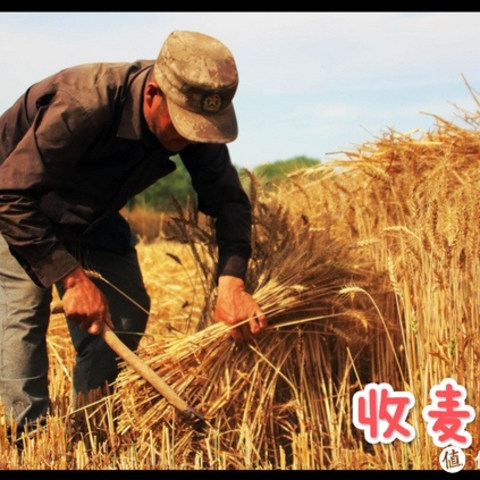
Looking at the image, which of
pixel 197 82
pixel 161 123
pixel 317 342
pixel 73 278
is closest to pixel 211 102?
pixel 197 82

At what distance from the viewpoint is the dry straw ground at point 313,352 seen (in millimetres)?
2834

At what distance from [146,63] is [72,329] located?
104 centimetres

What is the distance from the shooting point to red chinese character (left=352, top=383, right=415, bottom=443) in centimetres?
274

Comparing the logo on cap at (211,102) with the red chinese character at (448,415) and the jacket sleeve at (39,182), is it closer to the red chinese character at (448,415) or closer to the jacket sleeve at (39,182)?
the jacket sleeve at (39,182)

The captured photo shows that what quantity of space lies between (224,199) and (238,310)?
45 cm

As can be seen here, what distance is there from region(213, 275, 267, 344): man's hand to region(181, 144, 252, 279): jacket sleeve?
0.23 ft

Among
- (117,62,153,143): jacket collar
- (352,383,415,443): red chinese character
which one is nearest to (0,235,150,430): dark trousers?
(117,62,153,143): jacket collar

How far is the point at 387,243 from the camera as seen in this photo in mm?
3727

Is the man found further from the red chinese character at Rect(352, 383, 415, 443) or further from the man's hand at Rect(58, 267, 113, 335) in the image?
the red chinese character at Rect(352, 383, 415, 443)

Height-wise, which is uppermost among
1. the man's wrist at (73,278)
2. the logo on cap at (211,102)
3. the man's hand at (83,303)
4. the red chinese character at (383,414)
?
the logo on cap at (211,102)

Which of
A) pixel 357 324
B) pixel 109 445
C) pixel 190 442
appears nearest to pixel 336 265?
pixel 357 324

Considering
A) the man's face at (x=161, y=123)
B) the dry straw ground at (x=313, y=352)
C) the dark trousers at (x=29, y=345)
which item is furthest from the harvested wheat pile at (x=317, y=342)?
the man's face at (x=161, y=123)

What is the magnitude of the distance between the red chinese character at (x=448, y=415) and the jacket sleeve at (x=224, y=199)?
0.88 meters

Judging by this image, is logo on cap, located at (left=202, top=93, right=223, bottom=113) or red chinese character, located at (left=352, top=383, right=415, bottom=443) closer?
red chinese character, located at (left=352, top=383, right=415, bottom=443)
